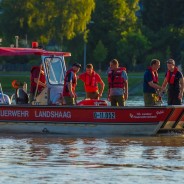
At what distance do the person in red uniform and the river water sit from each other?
1.46m

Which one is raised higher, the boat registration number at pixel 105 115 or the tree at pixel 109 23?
the tree at pixel 109 23

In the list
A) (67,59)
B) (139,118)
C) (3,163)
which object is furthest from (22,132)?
→ (67,59)

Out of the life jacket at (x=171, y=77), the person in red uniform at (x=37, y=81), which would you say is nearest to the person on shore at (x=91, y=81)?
the person in red uniform at (x=37, y=81)

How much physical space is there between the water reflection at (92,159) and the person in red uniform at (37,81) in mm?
1799

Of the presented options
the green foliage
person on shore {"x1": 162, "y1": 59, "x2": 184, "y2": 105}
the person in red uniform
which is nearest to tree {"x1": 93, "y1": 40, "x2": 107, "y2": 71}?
the green foliage

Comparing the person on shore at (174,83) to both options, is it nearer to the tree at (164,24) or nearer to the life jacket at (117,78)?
the life jacket at (117,78)

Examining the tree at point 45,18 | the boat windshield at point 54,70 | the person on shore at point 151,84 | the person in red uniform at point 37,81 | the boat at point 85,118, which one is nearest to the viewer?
the boat at point 85,118

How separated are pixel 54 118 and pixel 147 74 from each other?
7.48 feet

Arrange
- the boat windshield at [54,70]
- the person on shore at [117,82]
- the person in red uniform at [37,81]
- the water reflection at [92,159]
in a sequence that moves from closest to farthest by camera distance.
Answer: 1. the water reflection at [92,159]
2. the person on shore at [117,82]
3. the person in red uniform at [37,81]
4. the boat windshield at [54,70]

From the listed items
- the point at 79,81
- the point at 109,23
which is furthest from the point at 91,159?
the point at 109,23

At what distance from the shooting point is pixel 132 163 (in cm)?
2058

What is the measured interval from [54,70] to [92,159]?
6.91 meters

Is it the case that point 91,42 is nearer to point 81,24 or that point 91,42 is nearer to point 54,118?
point 81,24

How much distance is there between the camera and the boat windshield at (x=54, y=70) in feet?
90.5
